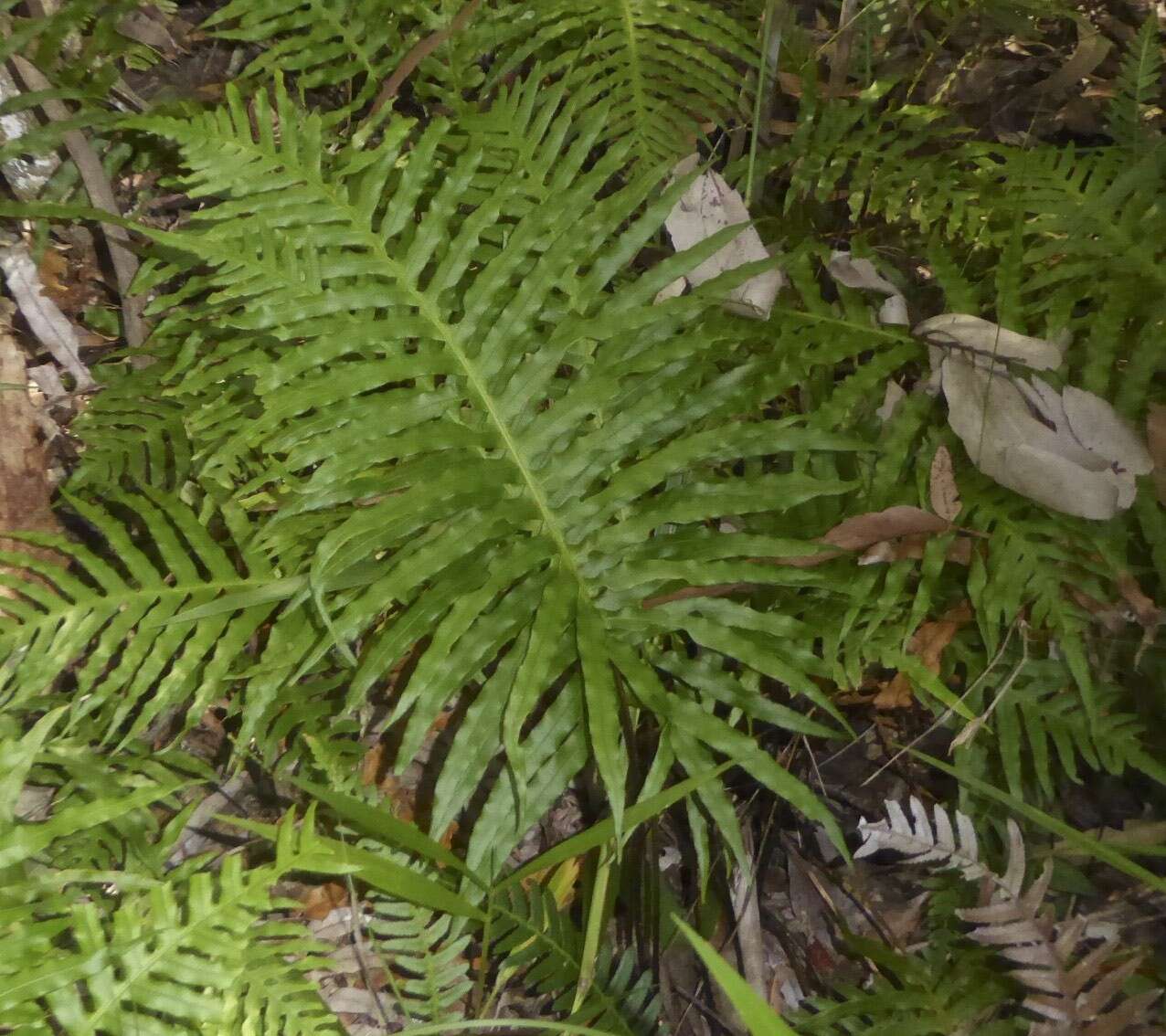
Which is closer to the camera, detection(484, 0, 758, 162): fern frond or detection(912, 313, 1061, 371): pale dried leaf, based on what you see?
detection(912, 313, 1061, 371): pale dried leaf

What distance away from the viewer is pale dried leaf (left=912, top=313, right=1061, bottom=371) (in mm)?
1524

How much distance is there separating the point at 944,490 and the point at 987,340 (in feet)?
1.02

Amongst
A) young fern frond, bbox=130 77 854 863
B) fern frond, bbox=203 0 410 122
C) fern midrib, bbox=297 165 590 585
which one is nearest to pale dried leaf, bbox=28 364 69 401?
young fern frond, bbox=130 77 854 863

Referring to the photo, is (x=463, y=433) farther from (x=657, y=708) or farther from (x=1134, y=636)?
(x=1134, y=636)

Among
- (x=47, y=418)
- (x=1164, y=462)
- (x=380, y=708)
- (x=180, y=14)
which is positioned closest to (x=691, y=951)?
(x=380, y=708)

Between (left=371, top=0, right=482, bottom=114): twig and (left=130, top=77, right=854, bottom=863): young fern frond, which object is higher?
(left=371, top=0, right=482, bottom=114): twig

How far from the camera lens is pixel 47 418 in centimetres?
201

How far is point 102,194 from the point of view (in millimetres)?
1981

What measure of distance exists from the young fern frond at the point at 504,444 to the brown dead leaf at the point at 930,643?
30cm

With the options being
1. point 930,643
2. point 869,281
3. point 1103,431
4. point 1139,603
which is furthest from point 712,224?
point 1139,603

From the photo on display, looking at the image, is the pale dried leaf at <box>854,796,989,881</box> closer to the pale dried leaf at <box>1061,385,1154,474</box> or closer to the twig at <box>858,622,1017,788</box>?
the twig at <box>858,622,1017,788</box>

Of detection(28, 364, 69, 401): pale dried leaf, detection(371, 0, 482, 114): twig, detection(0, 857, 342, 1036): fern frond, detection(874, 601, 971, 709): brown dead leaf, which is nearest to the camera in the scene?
detection(0, 857, 342, 1036): fern frond

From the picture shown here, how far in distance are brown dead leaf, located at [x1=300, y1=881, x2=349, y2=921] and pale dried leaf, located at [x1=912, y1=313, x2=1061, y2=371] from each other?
165 centimetres

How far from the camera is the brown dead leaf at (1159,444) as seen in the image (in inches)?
56.2
